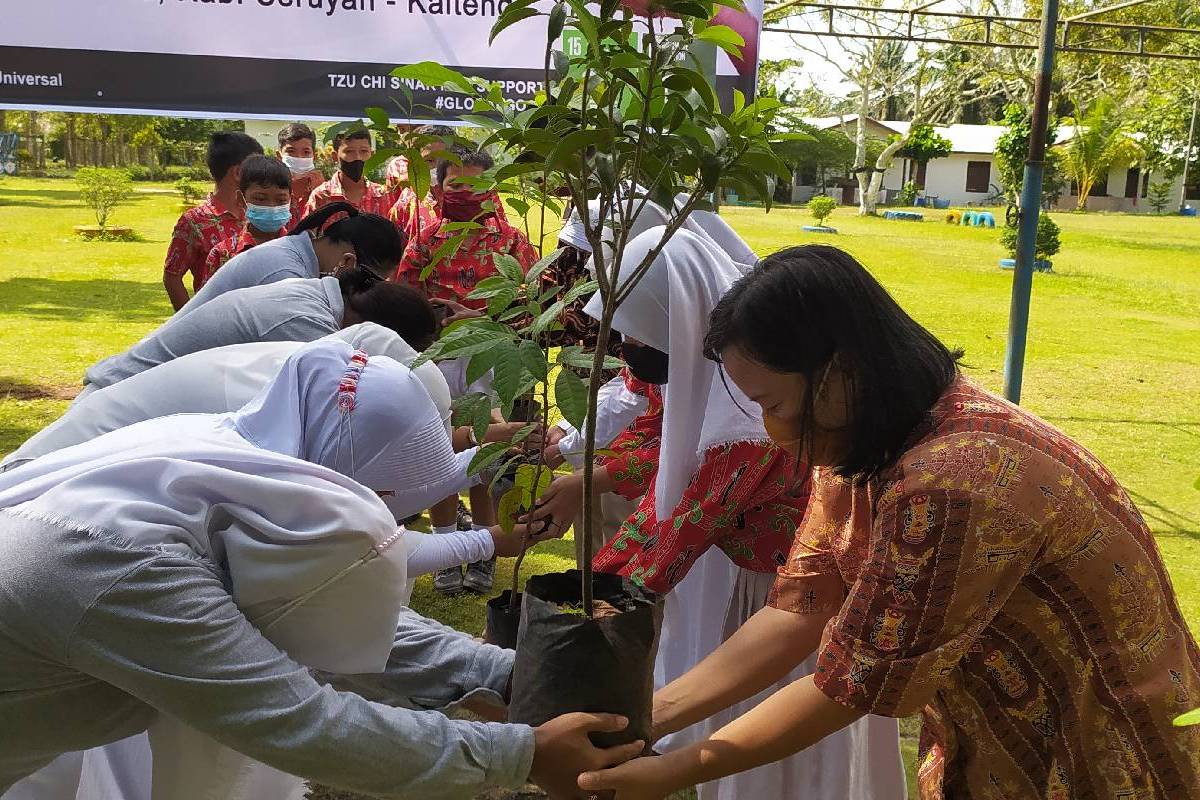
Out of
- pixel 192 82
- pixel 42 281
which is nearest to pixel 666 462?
pixel 192 82

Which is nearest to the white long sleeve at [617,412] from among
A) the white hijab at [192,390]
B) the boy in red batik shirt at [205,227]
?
the white hijab at [192,390]

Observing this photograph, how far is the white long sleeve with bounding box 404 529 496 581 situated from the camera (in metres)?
2.64

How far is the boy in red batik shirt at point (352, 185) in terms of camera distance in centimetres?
612

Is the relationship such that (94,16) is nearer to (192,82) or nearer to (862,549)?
(192,82)

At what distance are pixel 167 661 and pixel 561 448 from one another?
160 centimetres

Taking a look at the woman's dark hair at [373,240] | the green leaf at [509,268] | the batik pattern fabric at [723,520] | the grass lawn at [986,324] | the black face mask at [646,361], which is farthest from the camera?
the grass lawn at [986,324]

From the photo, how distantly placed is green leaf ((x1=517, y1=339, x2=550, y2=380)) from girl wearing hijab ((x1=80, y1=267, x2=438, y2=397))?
4.85ft

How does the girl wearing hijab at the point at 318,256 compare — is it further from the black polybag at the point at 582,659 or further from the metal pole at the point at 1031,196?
the metal pole at the point at 1031,196

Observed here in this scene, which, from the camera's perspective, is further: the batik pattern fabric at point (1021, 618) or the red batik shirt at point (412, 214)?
the red batik shirt at point (412, 214)

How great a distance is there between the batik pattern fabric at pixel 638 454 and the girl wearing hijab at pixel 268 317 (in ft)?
1.98

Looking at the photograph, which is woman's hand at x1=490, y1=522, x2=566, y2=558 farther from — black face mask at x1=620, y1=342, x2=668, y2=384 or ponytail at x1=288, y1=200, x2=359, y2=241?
ponytail at x1=288, y1=200, x2=359, y2=241

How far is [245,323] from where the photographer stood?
3.24 metres

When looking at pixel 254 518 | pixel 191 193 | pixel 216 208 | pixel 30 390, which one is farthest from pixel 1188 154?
pixel 254 518

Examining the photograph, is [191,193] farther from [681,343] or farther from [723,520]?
[723,520]
